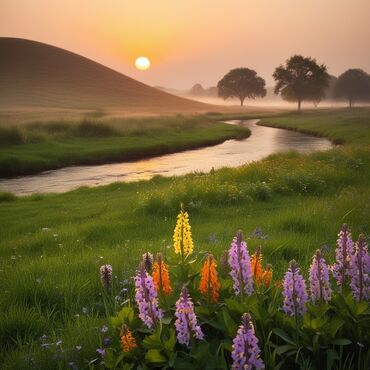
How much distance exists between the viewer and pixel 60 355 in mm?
→ 4348

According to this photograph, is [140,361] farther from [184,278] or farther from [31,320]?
[31,320]

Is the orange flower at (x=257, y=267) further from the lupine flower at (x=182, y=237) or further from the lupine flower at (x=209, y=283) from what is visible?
the lupine flower at (x=182, y=237)

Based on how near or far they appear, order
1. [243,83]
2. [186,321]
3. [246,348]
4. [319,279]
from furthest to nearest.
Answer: [243,83] < [319,279] < [186,321] < [246,348]

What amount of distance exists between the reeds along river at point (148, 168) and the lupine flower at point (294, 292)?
799 inches

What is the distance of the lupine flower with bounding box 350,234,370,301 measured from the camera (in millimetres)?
3929

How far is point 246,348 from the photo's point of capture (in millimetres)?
3086

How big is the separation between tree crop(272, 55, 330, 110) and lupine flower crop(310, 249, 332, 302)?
347ft

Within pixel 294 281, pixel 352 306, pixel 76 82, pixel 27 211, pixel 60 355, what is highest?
pixel 76 82

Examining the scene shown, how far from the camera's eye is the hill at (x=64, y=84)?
9606cm

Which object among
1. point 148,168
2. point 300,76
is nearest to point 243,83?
point 300,76

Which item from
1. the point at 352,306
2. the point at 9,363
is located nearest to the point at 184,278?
the point at 352,306

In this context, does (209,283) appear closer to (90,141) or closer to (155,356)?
(155,356)

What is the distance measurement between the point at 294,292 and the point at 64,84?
4630 inches

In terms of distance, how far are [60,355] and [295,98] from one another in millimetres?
112008
